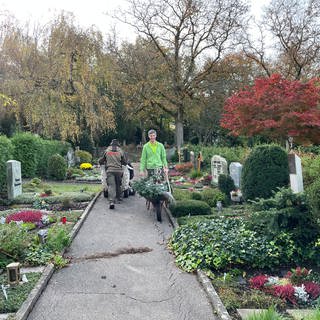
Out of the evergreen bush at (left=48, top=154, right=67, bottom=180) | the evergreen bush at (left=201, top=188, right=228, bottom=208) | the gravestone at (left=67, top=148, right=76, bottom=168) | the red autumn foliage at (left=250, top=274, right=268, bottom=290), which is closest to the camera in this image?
the red autumn foliage at (left=250, top=274, right=268, bottom=290)

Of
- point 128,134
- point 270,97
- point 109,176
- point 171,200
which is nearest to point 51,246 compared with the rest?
point 171,200

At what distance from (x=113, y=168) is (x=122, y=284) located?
5.59m

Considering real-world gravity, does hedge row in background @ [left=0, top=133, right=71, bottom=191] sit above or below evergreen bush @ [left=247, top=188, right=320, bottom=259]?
above

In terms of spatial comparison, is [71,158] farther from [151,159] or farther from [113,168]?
[151,159]

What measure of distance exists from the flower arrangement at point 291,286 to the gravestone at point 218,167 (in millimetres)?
9146

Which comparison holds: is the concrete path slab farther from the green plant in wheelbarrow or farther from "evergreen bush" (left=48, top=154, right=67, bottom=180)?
"evergreen bush" (left=48, top=154, right=67, bottom=180)

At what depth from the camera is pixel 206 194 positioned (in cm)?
1098

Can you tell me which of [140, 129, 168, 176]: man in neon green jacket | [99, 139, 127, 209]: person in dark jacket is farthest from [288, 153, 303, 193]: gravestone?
[99, 139, 127, 209]: person in dark jacket

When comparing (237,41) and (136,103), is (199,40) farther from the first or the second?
(136,103)

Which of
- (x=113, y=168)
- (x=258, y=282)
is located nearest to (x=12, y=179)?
(x=113, y=168)

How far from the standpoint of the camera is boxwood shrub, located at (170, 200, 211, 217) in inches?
366

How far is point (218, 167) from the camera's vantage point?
14.9 meters

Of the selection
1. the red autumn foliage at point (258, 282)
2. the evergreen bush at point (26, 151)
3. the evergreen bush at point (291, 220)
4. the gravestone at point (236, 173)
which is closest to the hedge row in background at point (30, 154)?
the evergreen bush at point (26, 151)

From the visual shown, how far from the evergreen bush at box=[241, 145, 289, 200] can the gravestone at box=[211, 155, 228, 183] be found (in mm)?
4496
